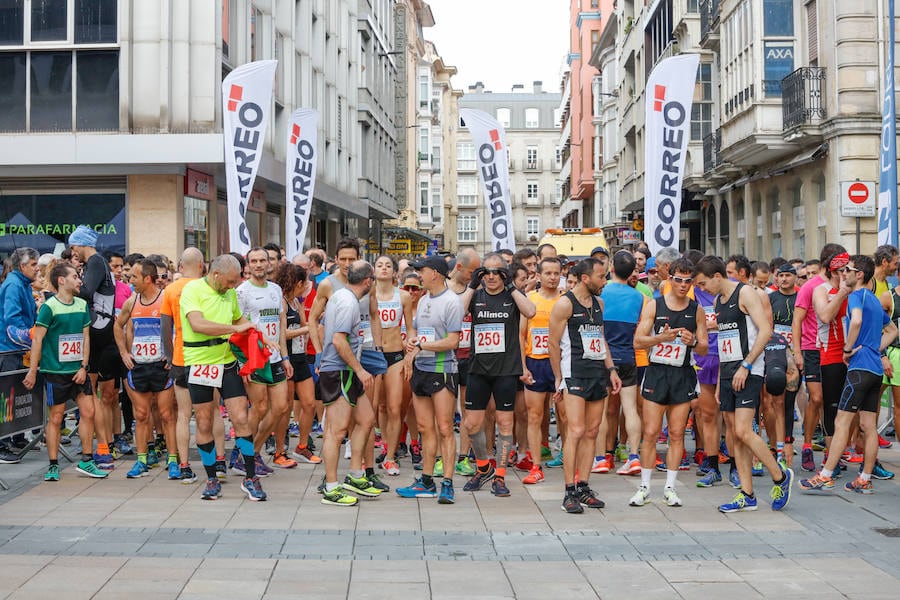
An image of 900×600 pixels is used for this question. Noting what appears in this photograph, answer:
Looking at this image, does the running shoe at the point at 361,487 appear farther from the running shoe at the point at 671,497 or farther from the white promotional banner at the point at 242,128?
the white promotional banner at the point at 242,128

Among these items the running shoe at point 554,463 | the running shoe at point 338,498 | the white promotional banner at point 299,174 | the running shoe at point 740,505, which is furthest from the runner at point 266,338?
the white promotional banner at point 299,174

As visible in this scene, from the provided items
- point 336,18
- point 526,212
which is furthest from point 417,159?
point 526,212

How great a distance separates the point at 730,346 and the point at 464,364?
2.80m

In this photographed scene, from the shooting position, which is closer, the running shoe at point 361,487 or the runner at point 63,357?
the running shoe at point 361,487

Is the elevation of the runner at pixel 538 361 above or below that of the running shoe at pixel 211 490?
above

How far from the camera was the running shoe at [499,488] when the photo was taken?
966 cm

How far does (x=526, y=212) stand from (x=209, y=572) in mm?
120714

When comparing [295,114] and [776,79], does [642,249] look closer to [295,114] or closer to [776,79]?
[295,114]

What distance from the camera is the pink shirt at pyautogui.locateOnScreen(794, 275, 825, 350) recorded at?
10.7 m

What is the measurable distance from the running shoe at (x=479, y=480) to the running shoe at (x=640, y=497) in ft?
4.33

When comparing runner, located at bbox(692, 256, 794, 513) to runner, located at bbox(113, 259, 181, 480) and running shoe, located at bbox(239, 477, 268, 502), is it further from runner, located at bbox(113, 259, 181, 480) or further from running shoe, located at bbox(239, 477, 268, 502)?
runner, located at bbox(113, 259, 181, 480)

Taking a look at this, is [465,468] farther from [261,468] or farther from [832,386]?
[832,386]

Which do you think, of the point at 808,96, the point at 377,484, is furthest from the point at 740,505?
the point at 808,96

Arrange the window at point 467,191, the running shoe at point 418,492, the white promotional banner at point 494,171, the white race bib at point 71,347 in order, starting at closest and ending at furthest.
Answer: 1. the running shoe at point 418,492
2. the white race bib at point 71,347
3. the white promotional banner at point 494,171
4. the window at point 467,191
